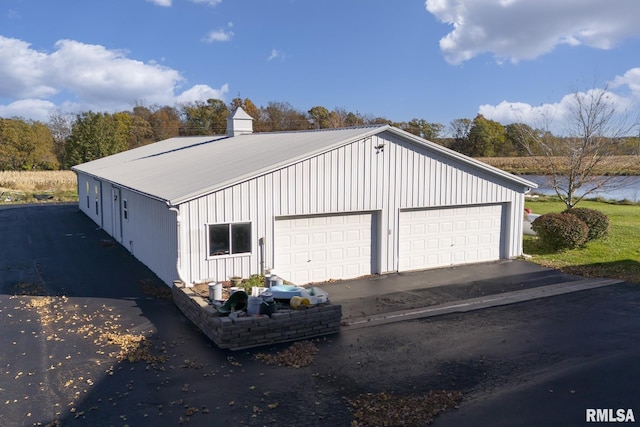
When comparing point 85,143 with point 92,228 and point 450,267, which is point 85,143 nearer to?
point 92,228

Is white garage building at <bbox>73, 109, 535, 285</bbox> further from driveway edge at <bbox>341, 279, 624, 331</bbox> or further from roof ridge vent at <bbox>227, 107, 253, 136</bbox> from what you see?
roof ridge vent at <bbox>227, 107, 253, 136</bbox>

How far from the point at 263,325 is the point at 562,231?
13.1 m

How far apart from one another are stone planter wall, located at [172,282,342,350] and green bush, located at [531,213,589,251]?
11.5 metres

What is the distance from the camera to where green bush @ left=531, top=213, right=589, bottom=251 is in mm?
18484

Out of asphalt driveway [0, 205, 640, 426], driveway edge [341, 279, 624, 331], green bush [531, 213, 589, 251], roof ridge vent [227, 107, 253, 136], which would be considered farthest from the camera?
roof ridge vent [227, 107, 253, 136]

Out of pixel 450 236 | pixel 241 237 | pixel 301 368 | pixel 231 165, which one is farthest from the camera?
pixel 450 236

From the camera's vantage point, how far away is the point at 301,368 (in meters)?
8.61

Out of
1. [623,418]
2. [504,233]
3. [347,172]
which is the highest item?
[347,172]

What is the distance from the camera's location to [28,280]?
1445cm

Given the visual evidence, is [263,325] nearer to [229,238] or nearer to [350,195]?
[229,238]

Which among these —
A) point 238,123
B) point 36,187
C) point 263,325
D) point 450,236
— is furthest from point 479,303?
point 36,187

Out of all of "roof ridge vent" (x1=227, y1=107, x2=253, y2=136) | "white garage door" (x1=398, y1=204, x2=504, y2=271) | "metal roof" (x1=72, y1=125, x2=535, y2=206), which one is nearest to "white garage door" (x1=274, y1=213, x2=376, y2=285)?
"white garage door" (x1=398, y1=204, x2=504, y2=271)

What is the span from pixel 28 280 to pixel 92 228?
979 cm

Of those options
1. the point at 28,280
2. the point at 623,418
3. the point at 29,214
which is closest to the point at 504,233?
the point at 623,418
